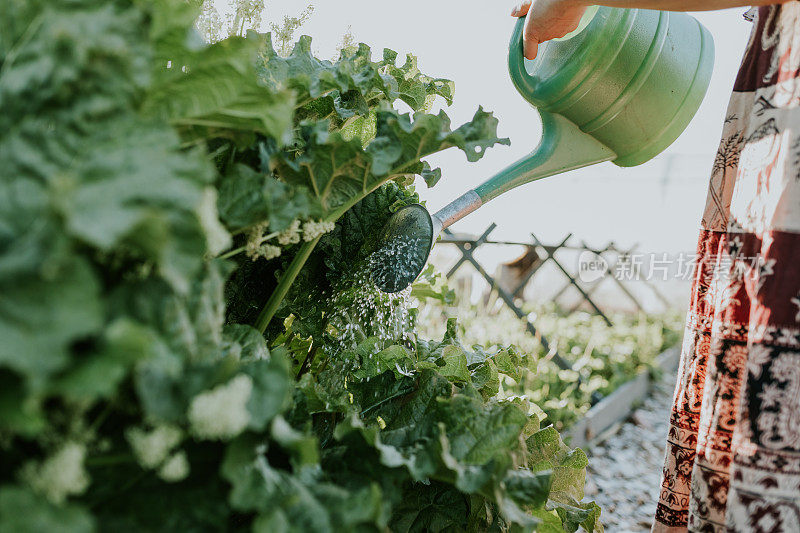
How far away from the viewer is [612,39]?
1149 mm

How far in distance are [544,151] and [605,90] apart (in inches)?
6.7

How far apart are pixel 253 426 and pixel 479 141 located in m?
0.51

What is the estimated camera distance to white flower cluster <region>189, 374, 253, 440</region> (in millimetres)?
463

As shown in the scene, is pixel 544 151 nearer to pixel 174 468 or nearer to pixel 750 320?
pixel 750 320

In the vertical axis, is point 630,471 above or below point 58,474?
below

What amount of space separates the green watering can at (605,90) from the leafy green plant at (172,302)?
0.35 metres

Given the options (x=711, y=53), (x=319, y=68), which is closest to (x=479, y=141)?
(x=319, y=68)

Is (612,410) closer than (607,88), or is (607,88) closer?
(607,88)

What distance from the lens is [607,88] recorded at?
118cm

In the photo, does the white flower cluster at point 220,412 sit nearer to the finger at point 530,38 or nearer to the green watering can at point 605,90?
the green watering can at point 605,90

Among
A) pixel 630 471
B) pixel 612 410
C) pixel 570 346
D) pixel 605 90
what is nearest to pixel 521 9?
pixel 605 90

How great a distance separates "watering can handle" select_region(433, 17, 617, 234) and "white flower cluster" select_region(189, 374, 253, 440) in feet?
2.53

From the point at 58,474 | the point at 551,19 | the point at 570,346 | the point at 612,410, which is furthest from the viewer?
the point at 570,346

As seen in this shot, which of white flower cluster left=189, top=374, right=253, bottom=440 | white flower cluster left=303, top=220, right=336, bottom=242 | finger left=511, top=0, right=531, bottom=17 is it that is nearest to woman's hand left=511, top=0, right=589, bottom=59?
finger left=511, top=0, right=531, bottom=17
